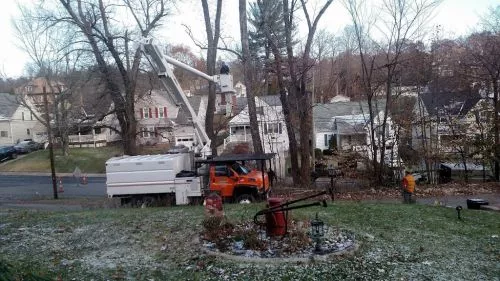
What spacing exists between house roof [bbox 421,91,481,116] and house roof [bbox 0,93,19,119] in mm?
53499

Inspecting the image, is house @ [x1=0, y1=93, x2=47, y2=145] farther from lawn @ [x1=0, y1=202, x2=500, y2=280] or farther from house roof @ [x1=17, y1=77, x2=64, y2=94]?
lawn @ [x1=0, y1=202, x2=500, y2=280]

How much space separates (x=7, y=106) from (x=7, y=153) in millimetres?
17016

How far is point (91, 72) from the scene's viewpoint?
25.9 m

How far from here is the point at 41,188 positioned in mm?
29547

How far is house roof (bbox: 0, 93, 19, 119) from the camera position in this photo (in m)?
59.6

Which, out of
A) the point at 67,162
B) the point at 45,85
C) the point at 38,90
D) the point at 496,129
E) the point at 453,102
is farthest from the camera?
the point at 38,90

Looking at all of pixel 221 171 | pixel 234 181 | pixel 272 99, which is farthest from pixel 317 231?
pixel 272 99

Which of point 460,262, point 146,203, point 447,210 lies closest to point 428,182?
point 447,210

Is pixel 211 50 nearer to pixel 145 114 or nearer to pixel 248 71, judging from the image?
pixel 248 71

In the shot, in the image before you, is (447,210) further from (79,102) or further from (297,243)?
(79,102)

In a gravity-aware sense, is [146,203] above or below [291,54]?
below

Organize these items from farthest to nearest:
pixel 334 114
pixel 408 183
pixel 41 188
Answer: pixel 334 114, pixel 41 188, pixel 408 183

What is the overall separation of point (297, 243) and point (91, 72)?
2192 cm

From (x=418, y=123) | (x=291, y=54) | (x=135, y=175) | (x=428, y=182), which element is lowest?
(x=428, y=182)
